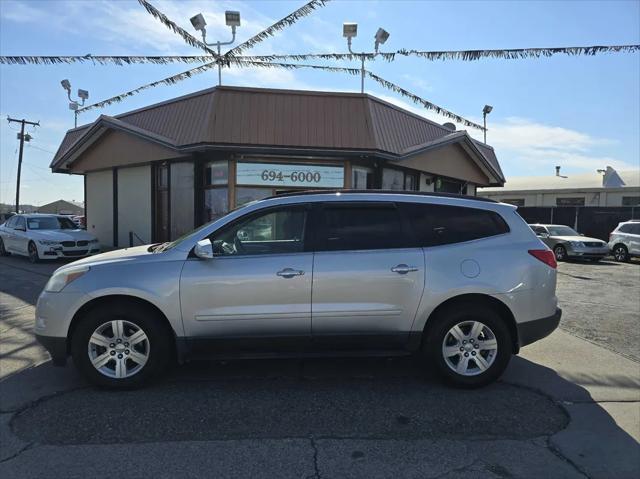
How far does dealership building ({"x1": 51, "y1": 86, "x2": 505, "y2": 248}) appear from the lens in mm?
13227

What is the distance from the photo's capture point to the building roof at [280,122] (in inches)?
516

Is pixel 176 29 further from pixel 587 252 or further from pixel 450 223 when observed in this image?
pixel 587 252

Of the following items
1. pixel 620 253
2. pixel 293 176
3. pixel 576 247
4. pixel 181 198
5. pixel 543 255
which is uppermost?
pixel 293 176

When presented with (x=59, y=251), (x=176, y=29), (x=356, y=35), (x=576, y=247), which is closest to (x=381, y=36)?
(x=356, y=35)

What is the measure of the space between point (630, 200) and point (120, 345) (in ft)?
121

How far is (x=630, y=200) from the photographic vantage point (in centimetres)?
3316

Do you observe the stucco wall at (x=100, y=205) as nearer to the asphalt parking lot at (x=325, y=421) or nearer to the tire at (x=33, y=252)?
the tire at (x=33, y=252)

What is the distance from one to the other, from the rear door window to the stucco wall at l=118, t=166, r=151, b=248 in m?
12.7

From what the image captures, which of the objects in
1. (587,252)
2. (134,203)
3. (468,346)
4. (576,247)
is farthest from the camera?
(576,247)

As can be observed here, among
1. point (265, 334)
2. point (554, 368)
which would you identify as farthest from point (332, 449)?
point (554, 368)

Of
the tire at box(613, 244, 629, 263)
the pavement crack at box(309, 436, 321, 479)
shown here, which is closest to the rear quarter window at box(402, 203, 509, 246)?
the pavement crack at box(309, 436, 321, 479)

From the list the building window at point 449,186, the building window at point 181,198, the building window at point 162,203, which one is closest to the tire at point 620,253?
the building window at point 449,186

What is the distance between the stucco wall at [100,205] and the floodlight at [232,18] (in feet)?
26.4

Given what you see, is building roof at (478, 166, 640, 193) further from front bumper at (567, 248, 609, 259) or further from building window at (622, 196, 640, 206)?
front bumper at (567, 248, 609, 259)
